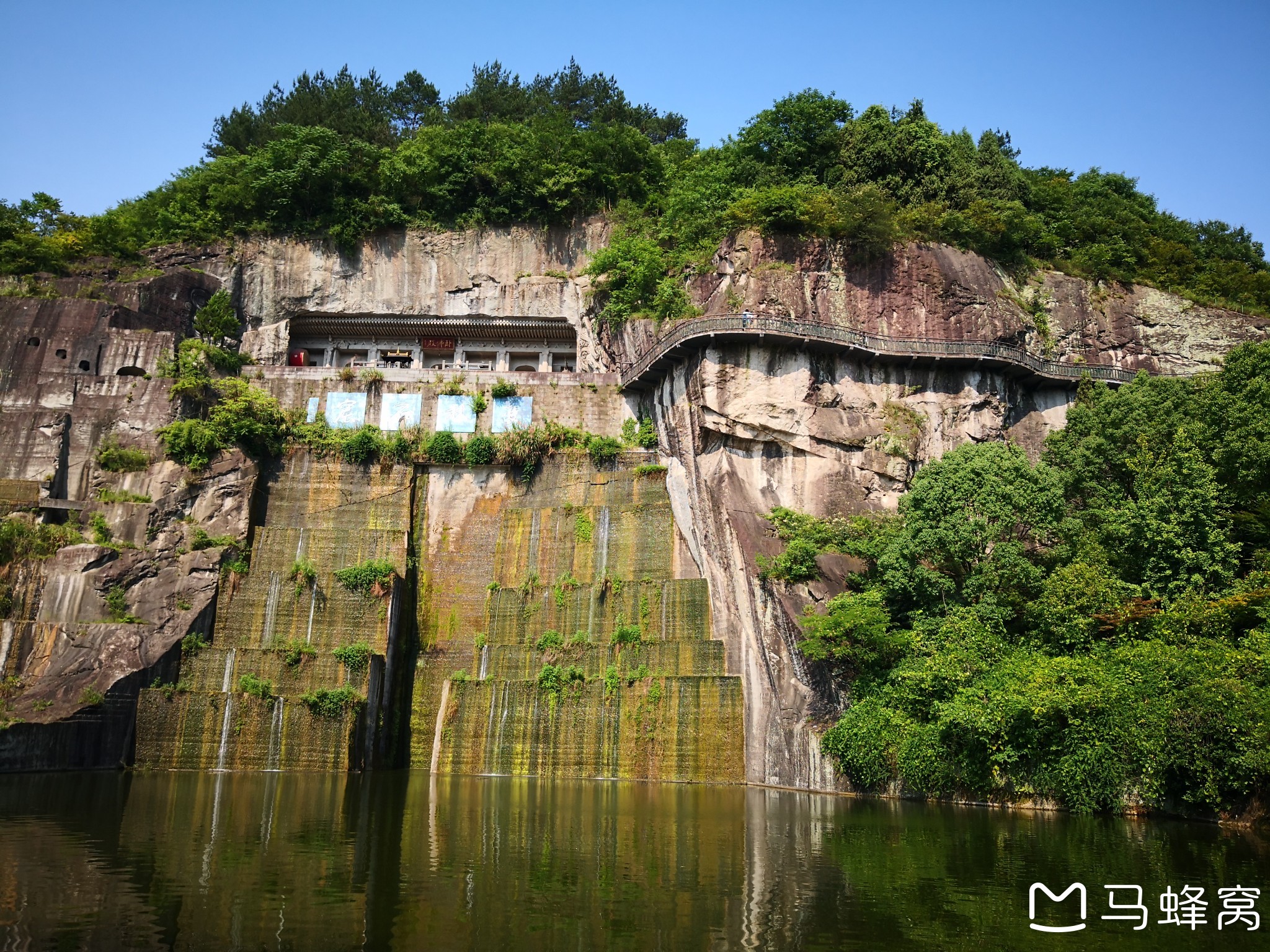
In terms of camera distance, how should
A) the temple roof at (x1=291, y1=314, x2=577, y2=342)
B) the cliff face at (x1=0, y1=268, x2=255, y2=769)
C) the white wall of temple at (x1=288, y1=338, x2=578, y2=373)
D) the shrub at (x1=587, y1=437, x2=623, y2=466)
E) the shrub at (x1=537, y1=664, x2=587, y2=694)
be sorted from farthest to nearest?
the white wall of temple at (x1=288, y1=338, x2=578, y2=373) → the temple roof at (x1=291, y1=314, x2=577, y2=342) → the shrub at (x1=587, y1=437, x2=623, y2=466) → the shrub at (x1=537, y1=664, x2=587, y2=694) → the cliff face at (x1=0, y1=268, x2=255, y2=769)

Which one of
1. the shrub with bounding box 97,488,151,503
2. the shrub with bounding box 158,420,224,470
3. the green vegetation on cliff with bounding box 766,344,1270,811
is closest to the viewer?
the green vegetation on cliff with bounding box 766,344,1270,811

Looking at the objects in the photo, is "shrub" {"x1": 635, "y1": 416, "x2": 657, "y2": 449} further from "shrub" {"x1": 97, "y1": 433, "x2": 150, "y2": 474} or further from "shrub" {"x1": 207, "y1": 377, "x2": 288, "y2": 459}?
"shrub" {"x1": 97, "y1": 433, "x2": 150, "y2": 474}

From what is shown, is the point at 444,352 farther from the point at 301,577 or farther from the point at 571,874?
the point at 571,874

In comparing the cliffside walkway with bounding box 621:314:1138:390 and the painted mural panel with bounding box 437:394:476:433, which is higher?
the cliffside walkway with bounding box 621:314:1138:390

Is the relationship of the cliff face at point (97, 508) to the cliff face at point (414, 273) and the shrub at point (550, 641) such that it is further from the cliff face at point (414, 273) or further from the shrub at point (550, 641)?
the shrub at point (550, 641)

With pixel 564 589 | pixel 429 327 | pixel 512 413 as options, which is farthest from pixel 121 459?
pixel 564 589

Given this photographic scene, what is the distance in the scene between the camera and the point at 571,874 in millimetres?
13461

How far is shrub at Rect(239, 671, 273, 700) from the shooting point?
102 feet

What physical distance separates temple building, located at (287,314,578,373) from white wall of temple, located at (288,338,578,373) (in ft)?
0.09

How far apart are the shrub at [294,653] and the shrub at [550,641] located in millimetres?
6864

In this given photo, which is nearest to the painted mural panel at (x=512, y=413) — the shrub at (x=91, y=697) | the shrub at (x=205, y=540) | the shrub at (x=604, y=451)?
the shrub at (x=604, y=451)

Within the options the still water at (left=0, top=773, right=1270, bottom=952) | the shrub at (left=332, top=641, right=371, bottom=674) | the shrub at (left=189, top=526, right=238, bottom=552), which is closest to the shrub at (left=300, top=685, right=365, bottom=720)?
the shrub at (left=332, top=641, right=371, bottom=674)

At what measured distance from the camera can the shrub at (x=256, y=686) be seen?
102 feet

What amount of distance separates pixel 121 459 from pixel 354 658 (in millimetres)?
12274
